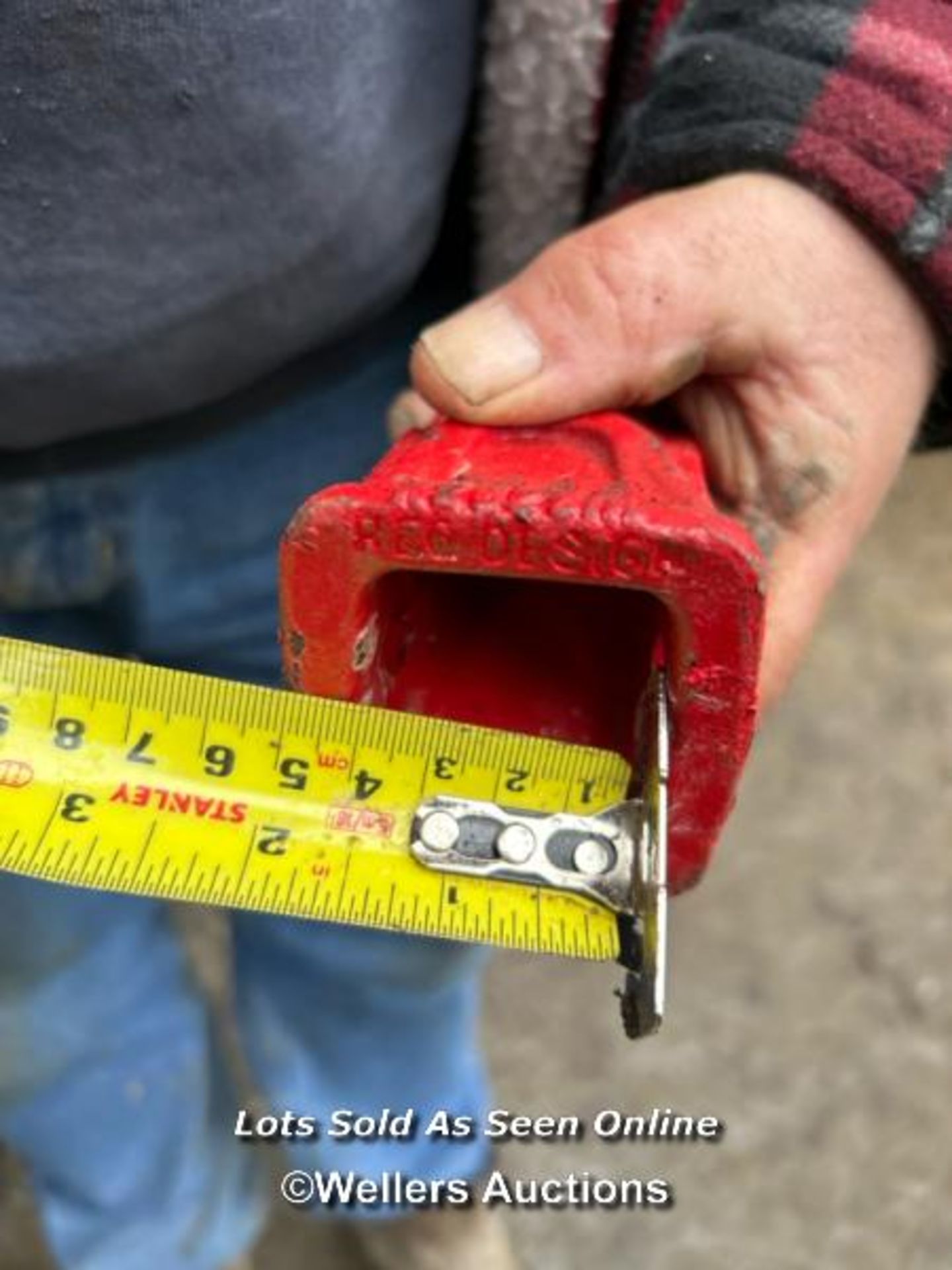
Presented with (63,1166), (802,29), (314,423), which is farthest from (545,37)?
(63,1166)

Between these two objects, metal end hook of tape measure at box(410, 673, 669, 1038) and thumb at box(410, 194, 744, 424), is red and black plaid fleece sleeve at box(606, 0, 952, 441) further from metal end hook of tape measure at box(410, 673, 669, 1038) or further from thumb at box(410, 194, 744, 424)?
metal end hook of tape measure at box(410, 673, 669, 1038)

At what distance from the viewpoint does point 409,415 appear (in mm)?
894

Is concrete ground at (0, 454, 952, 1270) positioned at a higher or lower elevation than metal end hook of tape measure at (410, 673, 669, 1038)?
lower

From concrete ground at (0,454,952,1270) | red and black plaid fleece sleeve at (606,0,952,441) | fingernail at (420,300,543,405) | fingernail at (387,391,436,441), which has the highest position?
red and black plaid fleece sleeve at (606,0,952,441)

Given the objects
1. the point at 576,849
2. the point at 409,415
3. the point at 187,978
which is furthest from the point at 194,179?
the point at 187,978

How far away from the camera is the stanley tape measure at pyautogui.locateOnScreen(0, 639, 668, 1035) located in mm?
760

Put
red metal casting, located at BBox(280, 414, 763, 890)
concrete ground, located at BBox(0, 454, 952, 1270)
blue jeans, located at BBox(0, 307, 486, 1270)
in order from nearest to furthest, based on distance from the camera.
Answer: red metal casting, located at BBox(280, 414, 763, 890) → blue jeans, located at BBox(0, 307, 486, 1270) → concrete ground, located at BBox(0, 454, 952, 1270)

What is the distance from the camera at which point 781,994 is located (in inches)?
66.7

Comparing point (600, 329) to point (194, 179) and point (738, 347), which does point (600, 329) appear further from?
point (194, 179)

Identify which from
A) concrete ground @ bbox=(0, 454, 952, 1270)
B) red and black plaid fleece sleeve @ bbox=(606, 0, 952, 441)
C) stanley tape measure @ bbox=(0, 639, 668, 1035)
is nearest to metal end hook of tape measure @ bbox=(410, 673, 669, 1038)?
stanley tape measure @ bbox=(0, 639, 668, 1035)

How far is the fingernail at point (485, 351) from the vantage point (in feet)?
2.50

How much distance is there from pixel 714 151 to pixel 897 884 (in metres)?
1.21

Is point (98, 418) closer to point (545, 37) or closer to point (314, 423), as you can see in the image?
point (314, 423)

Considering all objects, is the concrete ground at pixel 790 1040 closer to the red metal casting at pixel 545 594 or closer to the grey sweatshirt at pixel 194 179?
the red metal casting at pixel 545 594
